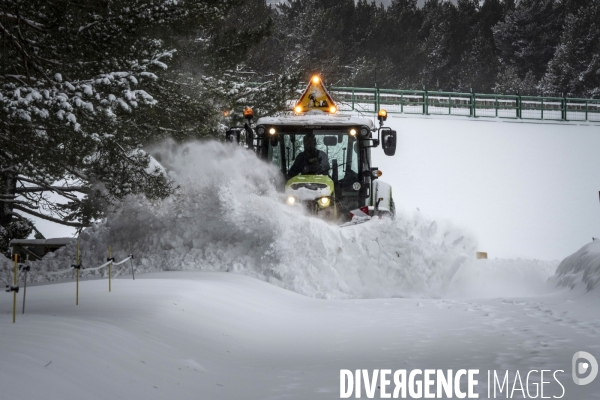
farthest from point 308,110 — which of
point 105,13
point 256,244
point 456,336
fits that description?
point 456,336

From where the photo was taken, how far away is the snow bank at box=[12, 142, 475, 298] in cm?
1112

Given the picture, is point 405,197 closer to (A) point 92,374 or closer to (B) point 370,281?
(B) point 370,281

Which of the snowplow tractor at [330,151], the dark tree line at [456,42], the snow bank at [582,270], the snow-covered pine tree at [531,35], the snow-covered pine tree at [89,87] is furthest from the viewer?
the snow-covered pine tree at [531,35]

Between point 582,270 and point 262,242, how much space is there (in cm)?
437

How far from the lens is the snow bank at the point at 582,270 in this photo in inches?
390

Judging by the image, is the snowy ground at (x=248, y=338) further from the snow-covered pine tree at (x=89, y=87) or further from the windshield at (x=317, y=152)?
the snow-covered pine tree at (x=89, y=87)

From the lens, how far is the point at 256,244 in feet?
37.7

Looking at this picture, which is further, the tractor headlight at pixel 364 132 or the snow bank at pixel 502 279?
the tractor headlight at pixel 364 132

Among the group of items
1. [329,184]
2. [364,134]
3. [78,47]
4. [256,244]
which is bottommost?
[256,244]

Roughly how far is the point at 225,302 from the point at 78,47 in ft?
23.0

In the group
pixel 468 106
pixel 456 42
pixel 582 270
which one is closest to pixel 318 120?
pixel 582 270

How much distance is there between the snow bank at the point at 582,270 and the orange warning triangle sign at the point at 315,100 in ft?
15.1

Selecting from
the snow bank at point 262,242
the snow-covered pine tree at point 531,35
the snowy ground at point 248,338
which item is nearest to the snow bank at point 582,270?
the snowy ground at point 248,338

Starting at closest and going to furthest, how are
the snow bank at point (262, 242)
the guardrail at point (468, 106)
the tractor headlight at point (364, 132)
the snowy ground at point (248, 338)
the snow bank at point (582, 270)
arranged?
1. the snowy ground at point (248, 338)
2. the snow bank at point (582, 270)
3. the snow bank at point (262, 242)
4. the tractor headlight at point (364, 132)
5. the guardrail at point (468, 106)
